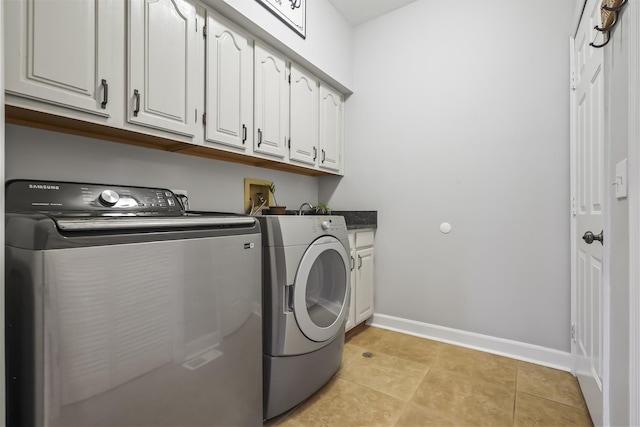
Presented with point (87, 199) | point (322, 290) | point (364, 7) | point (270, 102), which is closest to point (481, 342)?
point (322, 290)

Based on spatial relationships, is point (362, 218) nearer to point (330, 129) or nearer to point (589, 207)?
point (330, 129)

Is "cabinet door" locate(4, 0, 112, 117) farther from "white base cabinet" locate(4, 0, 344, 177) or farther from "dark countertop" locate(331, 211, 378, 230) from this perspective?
"dark countertop" locate(331, 211, 378, 230)

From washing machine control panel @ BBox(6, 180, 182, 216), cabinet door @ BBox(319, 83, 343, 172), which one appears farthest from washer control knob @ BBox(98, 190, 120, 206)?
cabinet door @ BBox(319, 83, 343, 172)

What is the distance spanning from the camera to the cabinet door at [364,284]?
2.36 m

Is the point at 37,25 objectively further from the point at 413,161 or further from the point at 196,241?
the point at 413,161

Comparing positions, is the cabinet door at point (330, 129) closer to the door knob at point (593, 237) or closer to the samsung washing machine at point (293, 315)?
the samsung washing machine at point (293, 315)

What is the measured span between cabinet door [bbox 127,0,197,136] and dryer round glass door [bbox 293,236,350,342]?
3.09 feet

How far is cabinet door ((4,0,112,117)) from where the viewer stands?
3.35 ft

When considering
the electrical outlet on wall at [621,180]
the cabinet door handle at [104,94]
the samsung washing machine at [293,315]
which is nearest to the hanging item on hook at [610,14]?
the electrical outlet on wall at [621,180]

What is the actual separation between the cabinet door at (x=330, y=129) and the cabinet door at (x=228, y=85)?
78 centimetres

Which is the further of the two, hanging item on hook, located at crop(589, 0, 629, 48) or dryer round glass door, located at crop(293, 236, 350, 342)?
dryer round glass door, located at crop(293, 236, 350, 342)

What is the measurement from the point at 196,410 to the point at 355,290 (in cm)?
147

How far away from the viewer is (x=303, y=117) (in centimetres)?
232

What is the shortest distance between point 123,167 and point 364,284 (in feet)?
6.08
